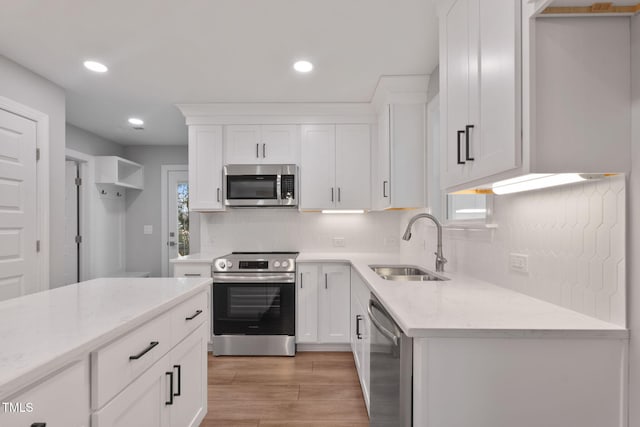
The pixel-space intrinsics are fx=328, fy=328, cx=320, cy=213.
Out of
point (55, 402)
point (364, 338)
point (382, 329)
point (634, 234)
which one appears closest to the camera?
point (55, 402)

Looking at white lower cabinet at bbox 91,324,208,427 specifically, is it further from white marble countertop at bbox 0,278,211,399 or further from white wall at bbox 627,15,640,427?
white wall at bbox 627,15,640,427

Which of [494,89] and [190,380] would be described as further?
[190,380]

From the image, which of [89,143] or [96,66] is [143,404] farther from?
[89,143]

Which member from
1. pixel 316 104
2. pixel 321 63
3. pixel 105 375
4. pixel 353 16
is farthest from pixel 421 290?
pixel 316 104

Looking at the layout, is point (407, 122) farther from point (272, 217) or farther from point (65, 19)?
point (65, 19)

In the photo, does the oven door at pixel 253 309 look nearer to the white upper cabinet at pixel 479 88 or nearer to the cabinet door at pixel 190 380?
the cabinet door at pixel 190 380

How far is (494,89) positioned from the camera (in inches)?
43.6

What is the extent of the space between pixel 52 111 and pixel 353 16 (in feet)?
8.77

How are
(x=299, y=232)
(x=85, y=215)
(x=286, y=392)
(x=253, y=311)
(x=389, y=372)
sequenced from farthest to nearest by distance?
(x=85, y=215) < (x=299, y=232) < (x=253, y=311) < (x=286, y=392) < (x=389, y=372)

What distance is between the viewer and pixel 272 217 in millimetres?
3740

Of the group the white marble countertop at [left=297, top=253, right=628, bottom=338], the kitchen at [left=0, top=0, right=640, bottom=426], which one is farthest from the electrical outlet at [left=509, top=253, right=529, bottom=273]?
the white marble countertop at [left=297, top=253, right=628, bottom=338]

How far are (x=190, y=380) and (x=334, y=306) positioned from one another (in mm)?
1681

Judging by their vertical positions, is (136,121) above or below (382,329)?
above

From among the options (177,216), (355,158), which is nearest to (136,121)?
(177,216)
